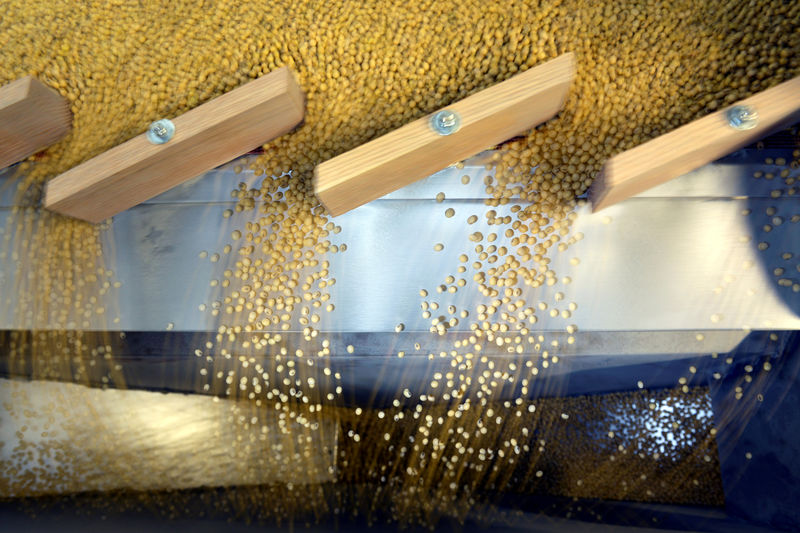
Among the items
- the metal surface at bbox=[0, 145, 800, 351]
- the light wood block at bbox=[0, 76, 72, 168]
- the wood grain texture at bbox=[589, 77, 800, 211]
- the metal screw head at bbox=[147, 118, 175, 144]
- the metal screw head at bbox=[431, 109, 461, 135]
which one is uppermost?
the light wood block at bbox=[0, 76, 72, 168]

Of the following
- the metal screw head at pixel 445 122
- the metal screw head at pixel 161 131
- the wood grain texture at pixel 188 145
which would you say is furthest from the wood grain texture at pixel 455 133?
the metal screw head at pixel 161 131

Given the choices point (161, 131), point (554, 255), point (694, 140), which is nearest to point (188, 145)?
point (161, 131)

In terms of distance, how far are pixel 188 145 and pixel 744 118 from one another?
3.66ft

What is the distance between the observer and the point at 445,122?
3.55ft

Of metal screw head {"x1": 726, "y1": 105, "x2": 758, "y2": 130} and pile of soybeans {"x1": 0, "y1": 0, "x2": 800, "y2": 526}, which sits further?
pile of soybeans {"x1": 0, "y1": 0, "x2": 800, "y2": 526}

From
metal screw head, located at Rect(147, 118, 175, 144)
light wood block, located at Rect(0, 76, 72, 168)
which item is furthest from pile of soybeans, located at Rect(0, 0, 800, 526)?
metal screw head, located at Rect(147, 118, 175, 144)

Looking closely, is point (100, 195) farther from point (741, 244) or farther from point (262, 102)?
point (741, 244)

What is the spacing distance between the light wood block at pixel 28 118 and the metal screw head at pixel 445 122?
2.71 feet

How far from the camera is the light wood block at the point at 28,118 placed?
1.12 m

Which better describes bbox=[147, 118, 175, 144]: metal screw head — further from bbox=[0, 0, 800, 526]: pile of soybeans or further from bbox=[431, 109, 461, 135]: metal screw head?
bbox=[431, 109, 461, 135]: metal screw head

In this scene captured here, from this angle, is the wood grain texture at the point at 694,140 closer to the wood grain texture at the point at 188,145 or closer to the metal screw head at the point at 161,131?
the wood grain texture at the point at 188,145

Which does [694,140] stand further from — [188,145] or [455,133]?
[188,145]

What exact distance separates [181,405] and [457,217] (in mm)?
1156

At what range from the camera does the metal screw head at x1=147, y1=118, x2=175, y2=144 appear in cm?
111
